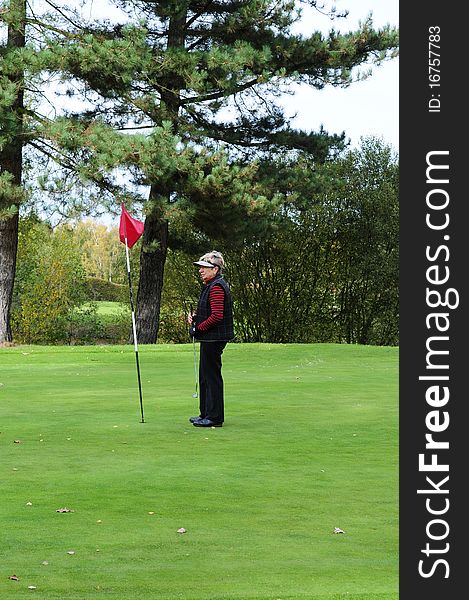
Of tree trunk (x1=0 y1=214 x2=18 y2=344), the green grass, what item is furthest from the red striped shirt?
tree trunk (x1=0 y1=214 x2=18 y2=344)

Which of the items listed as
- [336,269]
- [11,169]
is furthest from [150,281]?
[336,269]

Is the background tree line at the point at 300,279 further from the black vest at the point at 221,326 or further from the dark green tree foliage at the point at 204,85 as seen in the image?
the black vest at the point at 221,326

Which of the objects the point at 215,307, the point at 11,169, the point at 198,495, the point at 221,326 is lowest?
the point at 198,495

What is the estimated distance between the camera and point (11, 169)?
2938cm

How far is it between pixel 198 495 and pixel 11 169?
76.1 ft

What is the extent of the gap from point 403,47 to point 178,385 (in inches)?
515

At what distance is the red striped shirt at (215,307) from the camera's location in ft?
37.0

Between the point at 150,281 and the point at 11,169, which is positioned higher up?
the point at 11,169

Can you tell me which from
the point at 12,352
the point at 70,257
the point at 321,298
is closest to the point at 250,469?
the point at 12,352

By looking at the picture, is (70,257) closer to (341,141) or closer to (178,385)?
(341,141)

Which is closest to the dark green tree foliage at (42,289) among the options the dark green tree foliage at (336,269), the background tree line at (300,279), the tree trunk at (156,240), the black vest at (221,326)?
the background tree line at (300,279)

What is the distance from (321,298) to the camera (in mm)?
39781

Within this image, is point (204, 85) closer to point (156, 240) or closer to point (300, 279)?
point (156, 240)

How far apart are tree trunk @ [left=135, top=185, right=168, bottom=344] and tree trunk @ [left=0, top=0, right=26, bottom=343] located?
396 cm
